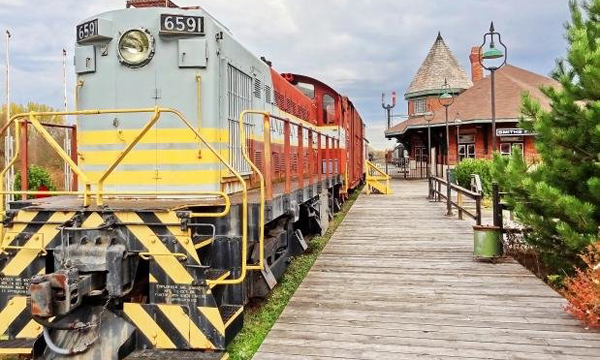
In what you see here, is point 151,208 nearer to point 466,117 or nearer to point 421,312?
point 421,312

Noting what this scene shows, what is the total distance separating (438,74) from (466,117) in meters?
13.4

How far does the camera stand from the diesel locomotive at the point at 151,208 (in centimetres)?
363

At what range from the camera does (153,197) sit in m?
4.85

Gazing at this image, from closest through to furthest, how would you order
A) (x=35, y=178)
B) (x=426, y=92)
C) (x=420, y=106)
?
1. (x=35, y=178)
2. (x=426, y=92)
3. (x=420, y=106)

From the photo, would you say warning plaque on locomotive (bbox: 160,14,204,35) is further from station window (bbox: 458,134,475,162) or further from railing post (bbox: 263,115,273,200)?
station window (bbox: 458,134,475,162)

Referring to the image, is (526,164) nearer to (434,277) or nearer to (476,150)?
(434,277)

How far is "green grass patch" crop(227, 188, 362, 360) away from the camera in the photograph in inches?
163

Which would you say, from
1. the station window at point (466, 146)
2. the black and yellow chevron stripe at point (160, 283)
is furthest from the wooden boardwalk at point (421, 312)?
the station window at point (466, 146)

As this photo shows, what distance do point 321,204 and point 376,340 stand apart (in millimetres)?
4544

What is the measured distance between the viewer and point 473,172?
18656 mm

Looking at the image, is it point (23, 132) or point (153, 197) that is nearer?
point (23, 132)

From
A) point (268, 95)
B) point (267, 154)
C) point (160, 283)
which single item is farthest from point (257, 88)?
point (160, 283)

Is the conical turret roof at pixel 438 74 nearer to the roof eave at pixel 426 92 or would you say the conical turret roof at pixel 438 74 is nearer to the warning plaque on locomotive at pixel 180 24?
the roof eave at pixel 426 92

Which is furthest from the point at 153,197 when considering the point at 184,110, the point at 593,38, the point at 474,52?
the point at 474,52
